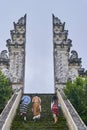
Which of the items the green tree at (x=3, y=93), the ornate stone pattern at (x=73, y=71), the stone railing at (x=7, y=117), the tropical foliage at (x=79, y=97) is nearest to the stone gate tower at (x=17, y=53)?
the ornate stone pattern at (x=73, y=71)

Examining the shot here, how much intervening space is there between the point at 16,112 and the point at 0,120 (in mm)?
4582

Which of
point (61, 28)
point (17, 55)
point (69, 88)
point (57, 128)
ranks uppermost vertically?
point (61, 28)

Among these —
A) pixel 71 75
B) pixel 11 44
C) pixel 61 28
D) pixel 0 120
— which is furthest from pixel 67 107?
pixel 61 28

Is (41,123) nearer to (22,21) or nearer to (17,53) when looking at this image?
(17,53)

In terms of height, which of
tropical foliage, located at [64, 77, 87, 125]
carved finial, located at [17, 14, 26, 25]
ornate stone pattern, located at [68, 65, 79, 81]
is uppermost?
carved finial, located at [17, 14, 26, 25]

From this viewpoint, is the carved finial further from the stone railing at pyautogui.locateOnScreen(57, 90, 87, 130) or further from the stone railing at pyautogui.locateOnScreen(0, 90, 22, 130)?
the stone railing at pyautogui.locateOnScreen(57, 90, 87, 130)

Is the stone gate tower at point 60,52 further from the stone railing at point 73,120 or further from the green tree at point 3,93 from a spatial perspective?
the stone railing at point 73,120

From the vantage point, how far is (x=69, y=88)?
22.9 metres

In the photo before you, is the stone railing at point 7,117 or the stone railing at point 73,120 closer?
the stone railing at point 73,120

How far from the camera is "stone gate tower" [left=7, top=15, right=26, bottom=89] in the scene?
1401 inches

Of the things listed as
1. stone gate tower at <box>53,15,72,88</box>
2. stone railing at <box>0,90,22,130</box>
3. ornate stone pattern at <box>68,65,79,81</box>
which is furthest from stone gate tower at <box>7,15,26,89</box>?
stone railing at <box>0,90,22,130</box>

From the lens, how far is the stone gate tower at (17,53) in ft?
117

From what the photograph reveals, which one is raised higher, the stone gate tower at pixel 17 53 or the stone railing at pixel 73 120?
the stone gate tower at pixel 17 53

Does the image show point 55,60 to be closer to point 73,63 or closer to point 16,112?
point 73,63
